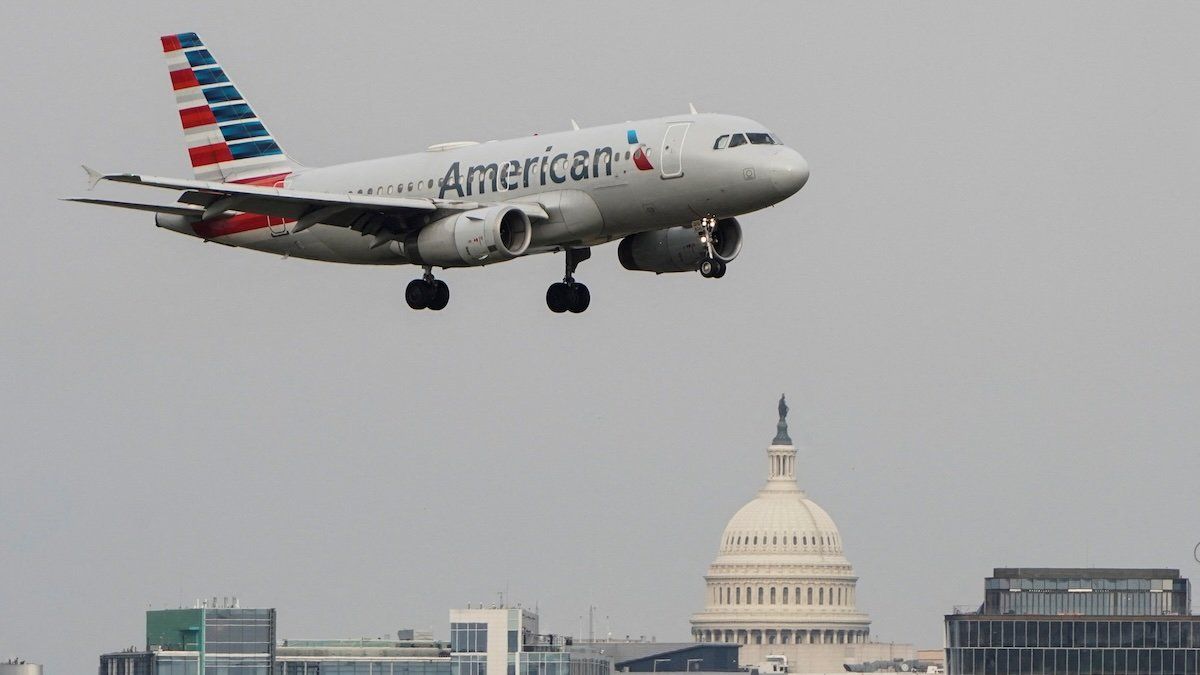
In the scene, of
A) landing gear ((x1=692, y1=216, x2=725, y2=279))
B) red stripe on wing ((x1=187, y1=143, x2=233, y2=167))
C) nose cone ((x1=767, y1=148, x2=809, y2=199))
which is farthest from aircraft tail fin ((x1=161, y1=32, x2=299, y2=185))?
nose cone ((x1=767, y1=148, x2=809, y2=199))

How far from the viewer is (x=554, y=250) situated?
342ft

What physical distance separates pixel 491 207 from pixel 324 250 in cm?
990

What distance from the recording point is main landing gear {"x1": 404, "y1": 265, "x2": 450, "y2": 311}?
352ft

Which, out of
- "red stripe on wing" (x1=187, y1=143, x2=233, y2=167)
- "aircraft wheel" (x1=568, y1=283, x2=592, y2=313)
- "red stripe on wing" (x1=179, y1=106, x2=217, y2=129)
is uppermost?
"red stripe on wing" (x1=179, y1=106, x2=217, y2=129)

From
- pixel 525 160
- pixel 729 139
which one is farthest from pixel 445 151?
pixel 729 139

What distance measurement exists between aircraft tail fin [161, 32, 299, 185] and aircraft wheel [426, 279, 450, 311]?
11709 millimetres

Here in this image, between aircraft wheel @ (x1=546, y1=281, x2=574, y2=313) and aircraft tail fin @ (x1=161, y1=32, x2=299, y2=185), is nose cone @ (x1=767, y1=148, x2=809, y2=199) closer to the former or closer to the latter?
aircraft wheel @ (x1=546, y1=281, x2=574, y2=313)

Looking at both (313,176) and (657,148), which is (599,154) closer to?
(657,148)

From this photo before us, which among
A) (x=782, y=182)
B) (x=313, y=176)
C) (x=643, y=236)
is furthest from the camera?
(x=313, y=176)

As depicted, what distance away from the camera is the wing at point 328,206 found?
104 meters

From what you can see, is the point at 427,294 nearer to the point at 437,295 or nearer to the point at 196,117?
the point at 437,295

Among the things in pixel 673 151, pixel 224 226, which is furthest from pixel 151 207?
pixel 673 151

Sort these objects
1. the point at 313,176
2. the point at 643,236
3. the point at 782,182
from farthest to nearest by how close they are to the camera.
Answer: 1. the point at 313,176
2. the point at 643,236
3. the point at 782,182

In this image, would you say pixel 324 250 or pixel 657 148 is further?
pixel 324 250
